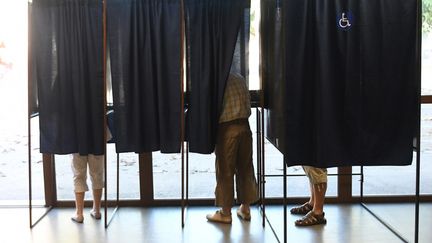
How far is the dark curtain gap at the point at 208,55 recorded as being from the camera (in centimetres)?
368

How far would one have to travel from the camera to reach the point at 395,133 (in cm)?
326

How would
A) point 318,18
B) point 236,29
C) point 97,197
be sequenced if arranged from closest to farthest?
point 318,18
point 236,29
point 97,197

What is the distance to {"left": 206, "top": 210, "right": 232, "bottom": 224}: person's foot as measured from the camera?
3.91 metres

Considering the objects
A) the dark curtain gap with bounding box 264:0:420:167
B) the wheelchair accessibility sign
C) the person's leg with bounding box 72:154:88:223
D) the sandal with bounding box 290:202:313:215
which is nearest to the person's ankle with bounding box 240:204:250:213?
the sandal with bounding box 290:202:313:215

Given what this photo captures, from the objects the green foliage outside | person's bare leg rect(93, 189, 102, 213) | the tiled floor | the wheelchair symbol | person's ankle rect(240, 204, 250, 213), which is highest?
the green foliage outside

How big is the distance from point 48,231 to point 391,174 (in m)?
2.91

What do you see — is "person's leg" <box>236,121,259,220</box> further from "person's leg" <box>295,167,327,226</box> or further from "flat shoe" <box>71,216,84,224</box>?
"flat shoe" <box>71,216,84,224</box>

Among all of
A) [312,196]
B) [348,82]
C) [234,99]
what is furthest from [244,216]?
[348,82]

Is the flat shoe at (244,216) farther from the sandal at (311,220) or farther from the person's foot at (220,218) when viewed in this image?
the sandal at (311,220)

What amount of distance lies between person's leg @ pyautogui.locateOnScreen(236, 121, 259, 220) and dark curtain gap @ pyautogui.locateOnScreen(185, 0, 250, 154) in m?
0.25

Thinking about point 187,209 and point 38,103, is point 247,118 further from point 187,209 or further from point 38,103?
point 38,103

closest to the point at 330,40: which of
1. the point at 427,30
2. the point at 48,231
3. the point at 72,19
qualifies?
the point at 427,30

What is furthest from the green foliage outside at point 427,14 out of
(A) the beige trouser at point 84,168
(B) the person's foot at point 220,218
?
(A) the beige trouser at point 84,168

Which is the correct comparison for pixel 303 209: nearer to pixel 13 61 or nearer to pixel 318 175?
pixel 318 175
